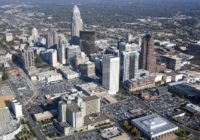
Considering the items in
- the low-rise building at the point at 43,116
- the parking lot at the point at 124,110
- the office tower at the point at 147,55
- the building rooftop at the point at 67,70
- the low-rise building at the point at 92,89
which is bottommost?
the parking lot at the point at 124,110

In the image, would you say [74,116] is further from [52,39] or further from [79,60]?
[52,39]

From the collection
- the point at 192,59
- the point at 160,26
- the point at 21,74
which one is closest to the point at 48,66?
the point at 21,74

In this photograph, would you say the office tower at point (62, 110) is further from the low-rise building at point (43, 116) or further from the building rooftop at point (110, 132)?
the building rooftop at point (110, 132)

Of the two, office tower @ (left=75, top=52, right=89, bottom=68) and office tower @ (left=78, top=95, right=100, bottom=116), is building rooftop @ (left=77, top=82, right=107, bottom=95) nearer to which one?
office tower @ (left=78, top=95, right=100, bottom=116)

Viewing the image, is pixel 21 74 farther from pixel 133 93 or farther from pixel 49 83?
pixel 133 93

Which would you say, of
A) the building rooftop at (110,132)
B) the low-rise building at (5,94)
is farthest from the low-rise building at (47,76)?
the building rooftop at (110,132)

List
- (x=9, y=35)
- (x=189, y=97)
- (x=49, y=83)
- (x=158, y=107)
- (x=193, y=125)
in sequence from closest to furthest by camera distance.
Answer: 1. (x=193, y=125)
2. (x=158, y=107)
3. (x=189, y=97)
4. (x=49, y=83)
5. (x=9, y=35)
